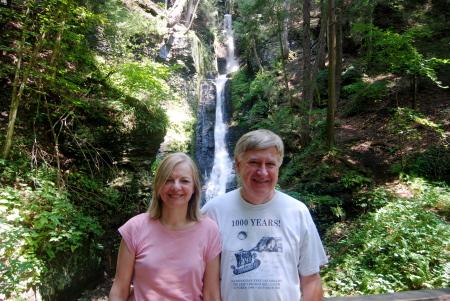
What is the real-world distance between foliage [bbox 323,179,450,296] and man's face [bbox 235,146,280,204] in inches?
140

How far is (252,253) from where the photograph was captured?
5.01 feet

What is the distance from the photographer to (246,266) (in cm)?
150

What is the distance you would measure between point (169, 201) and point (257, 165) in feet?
2.01

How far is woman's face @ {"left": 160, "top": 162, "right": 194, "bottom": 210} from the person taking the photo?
1638 mm

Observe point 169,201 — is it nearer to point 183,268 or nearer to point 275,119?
point 183,268

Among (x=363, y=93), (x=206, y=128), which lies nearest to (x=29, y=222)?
(x=363, y=93)

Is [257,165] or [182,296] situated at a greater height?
[257,165]

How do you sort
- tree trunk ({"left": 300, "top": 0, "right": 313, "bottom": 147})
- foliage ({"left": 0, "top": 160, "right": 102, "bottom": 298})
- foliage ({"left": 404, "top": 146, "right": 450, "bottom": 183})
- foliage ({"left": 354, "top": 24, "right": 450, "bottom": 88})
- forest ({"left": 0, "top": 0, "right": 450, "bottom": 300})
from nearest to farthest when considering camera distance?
foliage ({"left": 0, "top": 160, "right": 102, "bottom": 298}) → forest ({"left": 0, "top": 0, "right": 450, "bottom": 300}) → foliage ({"left": 354, "top": 24, "right": 450, "bottom": 88}) → foliage ({"left": 404, "top": 146, "right": 450, "bottom": 183}) → tree trunk ({"left": 300, "top": 0, "right": 313, "bottom": 147})

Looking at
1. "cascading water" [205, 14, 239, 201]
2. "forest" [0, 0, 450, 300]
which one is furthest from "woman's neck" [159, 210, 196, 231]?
"cascading water" [205, 14, 239, 201]

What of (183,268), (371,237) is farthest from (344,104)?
(183,268)

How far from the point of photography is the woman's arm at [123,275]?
1511 mm

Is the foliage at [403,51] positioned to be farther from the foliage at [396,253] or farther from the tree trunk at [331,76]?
the foliage at [396,253]

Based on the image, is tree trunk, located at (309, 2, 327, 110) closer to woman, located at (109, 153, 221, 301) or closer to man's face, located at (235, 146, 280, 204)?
man's face, located at (235, 146, 280, 204)

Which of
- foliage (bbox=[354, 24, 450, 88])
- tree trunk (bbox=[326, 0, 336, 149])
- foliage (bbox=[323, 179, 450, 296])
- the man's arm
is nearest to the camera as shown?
the man's arm
